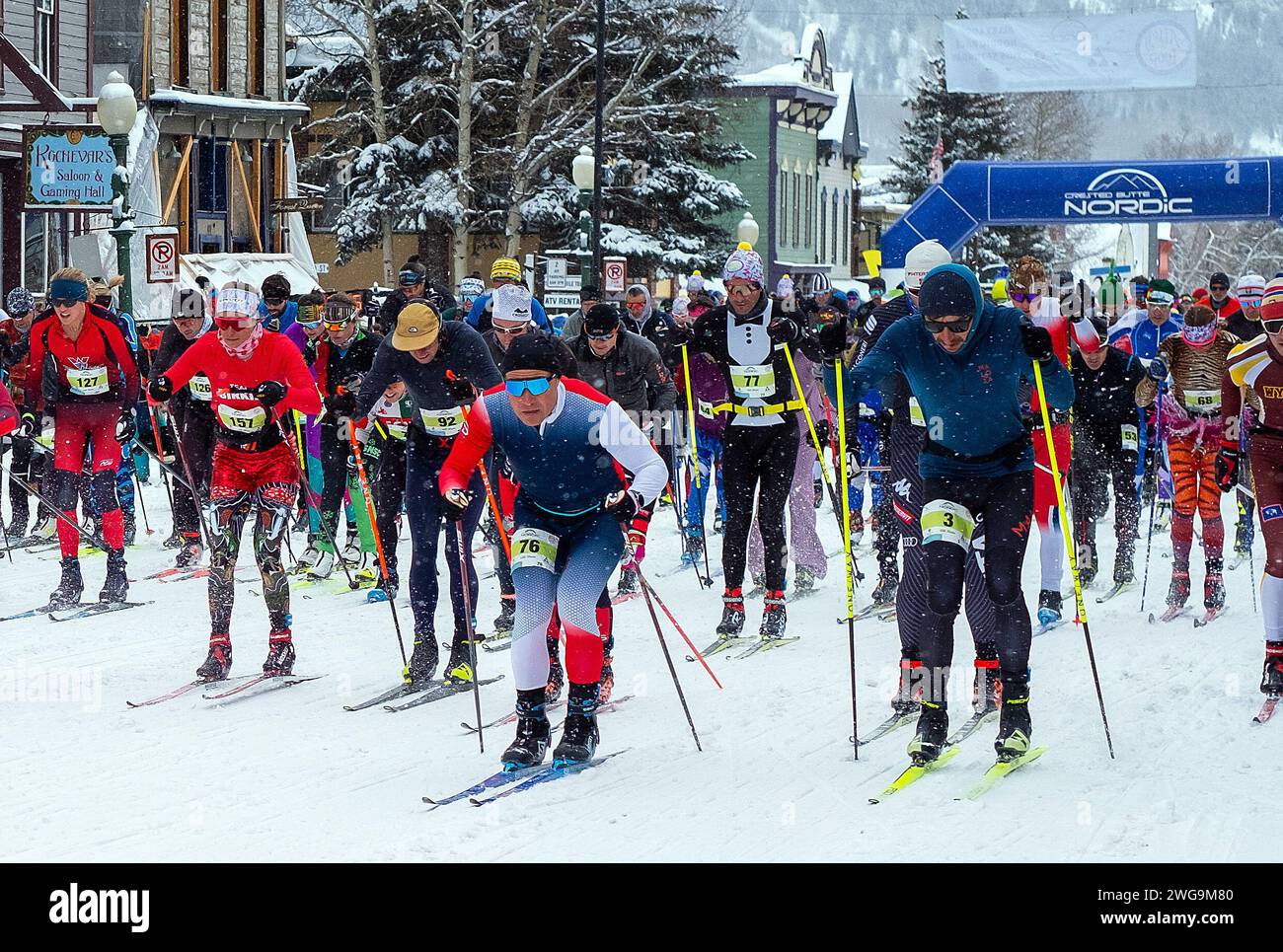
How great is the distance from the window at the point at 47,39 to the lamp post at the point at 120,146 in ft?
34.2

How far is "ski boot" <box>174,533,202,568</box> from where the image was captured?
12.4m

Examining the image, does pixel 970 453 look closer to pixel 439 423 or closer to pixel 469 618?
pixel 469 618

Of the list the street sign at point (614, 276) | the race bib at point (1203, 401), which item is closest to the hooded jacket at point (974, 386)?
the race bib at point (1203, 401)

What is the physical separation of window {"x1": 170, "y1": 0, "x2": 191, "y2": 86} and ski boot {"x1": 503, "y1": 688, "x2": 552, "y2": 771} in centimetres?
2648

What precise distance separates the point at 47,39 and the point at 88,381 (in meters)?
18.3

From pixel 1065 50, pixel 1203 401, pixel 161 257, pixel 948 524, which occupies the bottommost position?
pixel 948 524

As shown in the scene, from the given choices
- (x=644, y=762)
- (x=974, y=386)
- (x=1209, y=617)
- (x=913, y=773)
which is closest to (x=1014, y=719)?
(x=913, y=773)

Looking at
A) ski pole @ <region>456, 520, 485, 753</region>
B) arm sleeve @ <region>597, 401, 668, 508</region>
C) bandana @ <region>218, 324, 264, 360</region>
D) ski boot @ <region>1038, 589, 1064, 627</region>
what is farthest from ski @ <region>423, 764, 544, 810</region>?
ski boot @ <region>1038, 589, 1064, 627</region>

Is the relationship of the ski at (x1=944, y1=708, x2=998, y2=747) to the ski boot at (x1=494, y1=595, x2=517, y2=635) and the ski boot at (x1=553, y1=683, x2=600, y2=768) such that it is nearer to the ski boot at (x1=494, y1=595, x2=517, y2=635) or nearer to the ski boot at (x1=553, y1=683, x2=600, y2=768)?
the ski boot at (x1=553, y1=683, x2=600, y2=768)

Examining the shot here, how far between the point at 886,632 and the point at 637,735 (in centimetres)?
309

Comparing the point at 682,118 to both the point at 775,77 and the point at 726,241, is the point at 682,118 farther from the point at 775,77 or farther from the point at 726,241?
the point at 775,77

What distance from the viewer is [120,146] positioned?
16.9m

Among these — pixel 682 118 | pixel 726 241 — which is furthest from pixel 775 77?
pixel 682 118

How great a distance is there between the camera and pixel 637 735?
7.71 m
